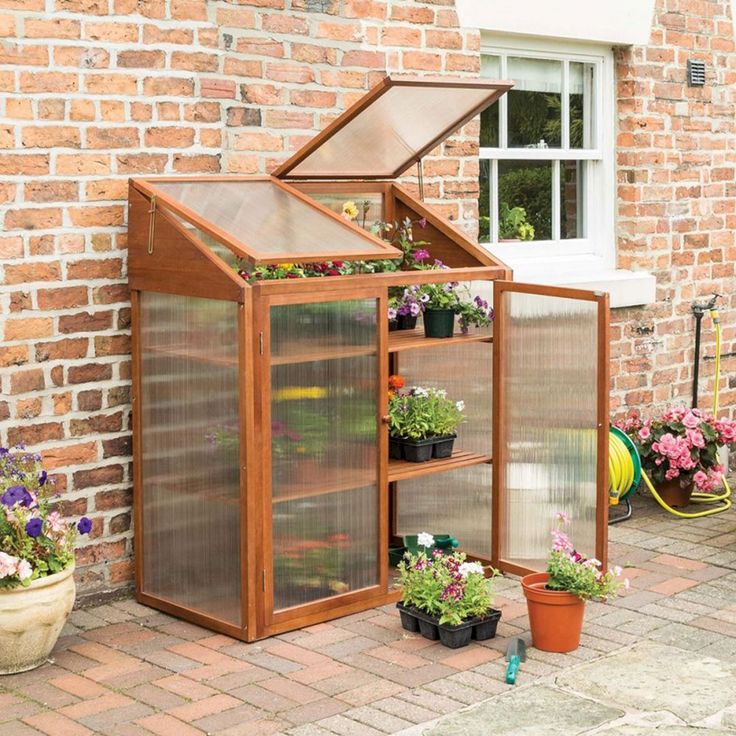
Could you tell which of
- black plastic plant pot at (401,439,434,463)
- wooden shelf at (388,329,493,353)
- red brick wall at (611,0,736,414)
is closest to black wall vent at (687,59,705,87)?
red brick wall at (611,0,736,414)

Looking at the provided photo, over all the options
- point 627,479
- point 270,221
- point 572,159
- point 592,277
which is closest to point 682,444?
point 627,479

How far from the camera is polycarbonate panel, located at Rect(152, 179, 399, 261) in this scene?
5582 mm

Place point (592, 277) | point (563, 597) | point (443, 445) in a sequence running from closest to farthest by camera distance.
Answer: point (563, 597) < point (443, 445) < point (592, 277)

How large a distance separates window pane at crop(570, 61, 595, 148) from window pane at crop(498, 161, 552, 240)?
323 millimetres

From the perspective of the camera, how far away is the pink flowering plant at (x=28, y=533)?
16.6ft

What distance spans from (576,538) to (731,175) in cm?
408

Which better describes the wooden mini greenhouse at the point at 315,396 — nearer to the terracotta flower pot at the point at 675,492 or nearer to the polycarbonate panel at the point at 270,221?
the polycarbonate panel at the point at 270,221

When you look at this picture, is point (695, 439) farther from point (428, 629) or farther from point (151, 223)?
point (151, 223)

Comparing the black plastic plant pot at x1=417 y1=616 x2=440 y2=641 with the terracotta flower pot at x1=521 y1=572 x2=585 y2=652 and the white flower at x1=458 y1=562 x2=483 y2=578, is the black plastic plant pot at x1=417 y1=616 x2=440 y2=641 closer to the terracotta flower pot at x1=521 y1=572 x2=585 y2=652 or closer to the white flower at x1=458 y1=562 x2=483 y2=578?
the white flower at x1=458 y1=562 x2=483 y2=578

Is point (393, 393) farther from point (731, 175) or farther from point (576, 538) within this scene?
point (731, 175)

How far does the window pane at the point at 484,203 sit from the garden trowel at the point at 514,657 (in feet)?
10.3

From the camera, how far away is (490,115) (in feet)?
25.8

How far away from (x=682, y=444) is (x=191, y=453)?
335 centimetres

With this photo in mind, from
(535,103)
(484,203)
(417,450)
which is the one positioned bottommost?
(417,450)
